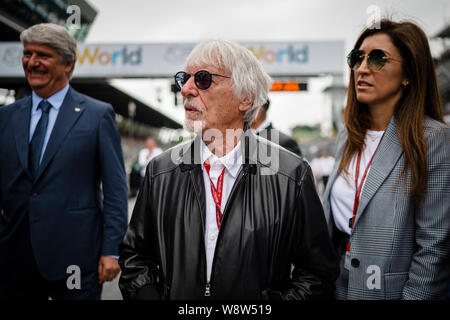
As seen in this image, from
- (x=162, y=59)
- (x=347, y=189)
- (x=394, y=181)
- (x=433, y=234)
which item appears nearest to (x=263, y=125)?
(x=347, y=189)

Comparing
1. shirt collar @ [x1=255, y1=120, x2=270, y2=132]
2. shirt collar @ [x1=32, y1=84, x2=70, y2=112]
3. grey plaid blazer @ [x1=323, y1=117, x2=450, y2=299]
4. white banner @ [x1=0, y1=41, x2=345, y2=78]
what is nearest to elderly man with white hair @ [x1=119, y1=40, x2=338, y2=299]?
grey plaid blazer @ [x1=323, y1=117, x2=450, y2=299]

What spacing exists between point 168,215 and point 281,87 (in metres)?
9.72

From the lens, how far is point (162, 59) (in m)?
12.3

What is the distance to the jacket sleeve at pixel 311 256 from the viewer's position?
134cm

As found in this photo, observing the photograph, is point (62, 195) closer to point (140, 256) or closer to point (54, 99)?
point (54, 99)

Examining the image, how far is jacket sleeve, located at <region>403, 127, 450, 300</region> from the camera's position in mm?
1420

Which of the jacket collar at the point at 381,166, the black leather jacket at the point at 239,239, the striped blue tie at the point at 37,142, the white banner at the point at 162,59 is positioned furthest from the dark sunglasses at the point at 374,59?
the white banner at the point at 162,59

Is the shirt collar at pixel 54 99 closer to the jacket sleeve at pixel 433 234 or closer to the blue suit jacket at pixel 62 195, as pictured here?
the blue suit jacket at pixel 62 195

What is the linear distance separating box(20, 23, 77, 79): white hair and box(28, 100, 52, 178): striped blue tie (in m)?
0.39

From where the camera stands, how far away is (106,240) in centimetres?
204

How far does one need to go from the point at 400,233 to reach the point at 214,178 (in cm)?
94

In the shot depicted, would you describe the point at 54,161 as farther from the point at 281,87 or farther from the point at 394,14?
the point at 281,87

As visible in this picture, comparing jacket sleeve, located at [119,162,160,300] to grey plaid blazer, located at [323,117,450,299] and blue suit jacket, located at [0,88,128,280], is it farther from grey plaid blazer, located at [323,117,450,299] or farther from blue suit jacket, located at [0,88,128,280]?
grey plaid blazer, located at [323,117,450,299]

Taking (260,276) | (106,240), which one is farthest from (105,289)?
(260,276)
